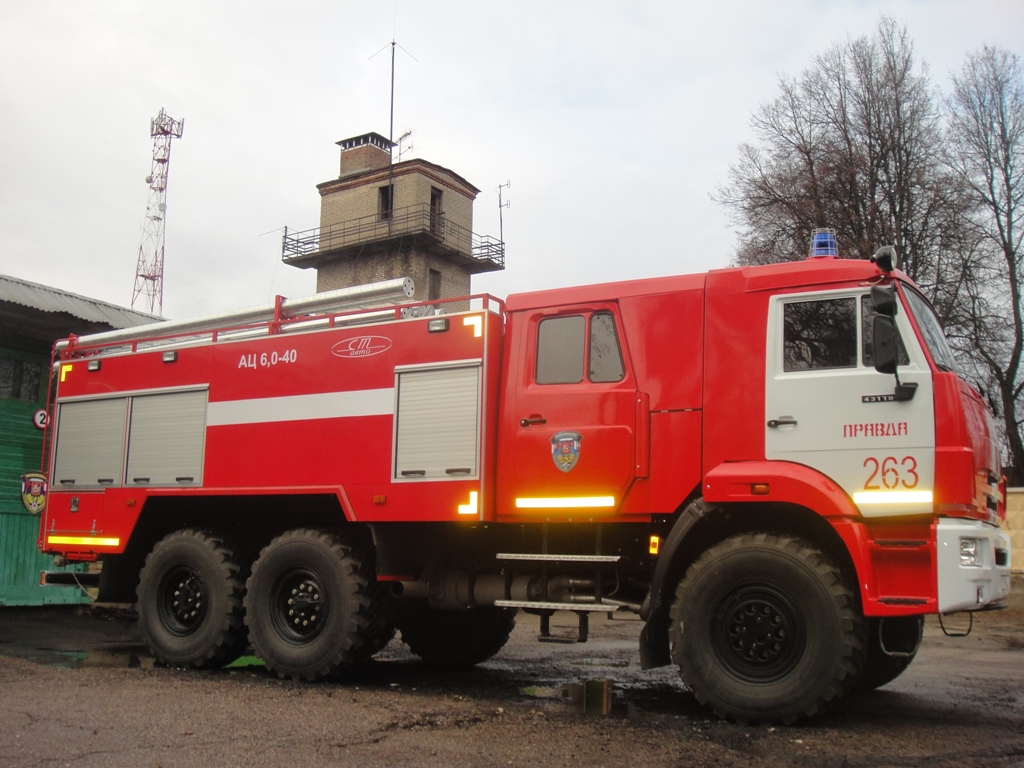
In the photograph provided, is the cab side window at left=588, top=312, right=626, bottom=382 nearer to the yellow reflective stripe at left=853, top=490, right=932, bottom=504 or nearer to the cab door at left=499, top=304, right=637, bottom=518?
the cab door at left=499, top=304, right=637, bottom=518

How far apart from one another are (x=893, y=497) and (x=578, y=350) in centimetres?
258

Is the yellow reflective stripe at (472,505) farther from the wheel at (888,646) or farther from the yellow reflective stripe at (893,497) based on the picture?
the wheel at (888,646)

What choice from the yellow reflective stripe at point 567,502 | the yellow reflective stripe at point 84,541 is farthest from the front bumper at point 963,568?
the yellow reflective stripe at point 84,541

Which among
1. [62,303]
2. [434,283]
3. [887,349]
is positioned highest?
[434,283]

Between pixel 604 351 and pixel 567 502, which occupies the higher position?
pixel 604 351

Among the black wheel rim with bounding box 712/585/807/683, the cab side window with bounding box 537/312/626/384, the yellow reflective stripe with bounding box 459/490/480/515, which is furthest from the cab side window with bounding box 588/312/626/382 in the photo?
the black wheel rim with bounding box 712/585/807/683

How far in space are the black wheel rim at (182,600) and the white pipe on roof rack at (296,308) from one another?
2458mm

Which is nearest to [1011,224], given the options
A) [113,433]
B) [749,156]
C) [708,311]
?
[749,156]

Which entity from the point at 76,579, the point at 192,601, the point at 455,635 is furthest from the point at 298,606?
the point at 76,579

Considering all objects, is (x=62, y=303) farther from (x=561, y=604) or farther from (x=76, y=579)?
(x=561, y=604)

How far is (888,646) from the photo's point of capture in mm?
7527

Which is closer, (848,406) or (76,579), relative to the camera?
(848,406)

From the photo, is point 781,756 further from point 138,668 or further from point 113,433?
point 113,433

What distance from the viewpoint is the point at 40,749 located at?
5.66 meters
